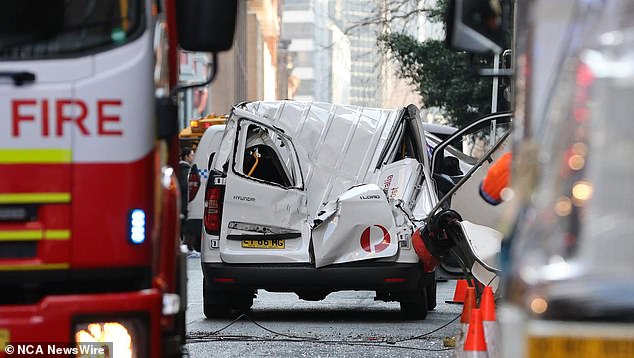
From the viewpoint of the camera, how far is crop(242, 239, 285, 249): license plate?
13383 mm

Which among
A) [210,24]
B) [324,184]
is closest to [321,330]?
[324,184]

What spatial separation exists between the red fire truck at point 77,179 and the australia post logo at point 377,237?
736 centimetres

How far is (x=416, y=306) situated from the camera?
13.7 metres

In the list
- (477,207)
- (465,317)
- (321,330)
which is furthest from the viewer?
(321,330)

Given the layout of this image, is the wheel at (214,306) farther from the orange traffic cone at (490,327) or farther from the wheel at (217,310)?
the orange traffic cone at (490,327)

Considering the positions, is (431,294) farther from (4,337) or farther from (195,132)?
(195,132)

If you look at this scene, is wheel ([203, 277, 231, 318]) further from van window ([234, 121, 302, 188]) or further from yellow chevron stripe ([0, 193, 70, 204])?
yellow chevron stripe ([0, 193, 70, 204])

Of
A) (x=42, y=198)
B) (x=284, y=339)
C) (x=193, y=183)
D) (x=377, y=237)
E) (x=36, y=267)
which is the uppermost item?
(x=42, y=198)

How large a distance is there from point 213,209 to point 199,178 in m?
6.74

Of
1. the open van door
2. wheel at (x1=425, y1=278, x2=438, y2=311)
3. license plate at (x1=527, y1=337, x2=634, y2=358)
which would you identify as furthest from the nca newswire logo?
wheel at (x1=425, y1=278, x2=438, y2=311)

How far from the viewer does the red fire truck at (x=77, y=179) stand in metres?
5.70

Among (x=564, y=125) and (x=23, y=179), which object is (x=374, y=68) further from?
(x=564, y=125)

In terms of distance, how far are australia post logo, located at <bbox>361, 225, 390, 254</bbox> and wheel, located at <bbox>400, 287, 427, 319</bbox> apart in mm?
667

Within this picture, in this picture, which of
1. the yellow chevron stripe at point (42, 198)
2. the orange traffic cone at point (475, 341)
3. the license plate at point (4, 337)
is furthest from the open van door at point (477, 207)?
the license plate at point (4, 337)
